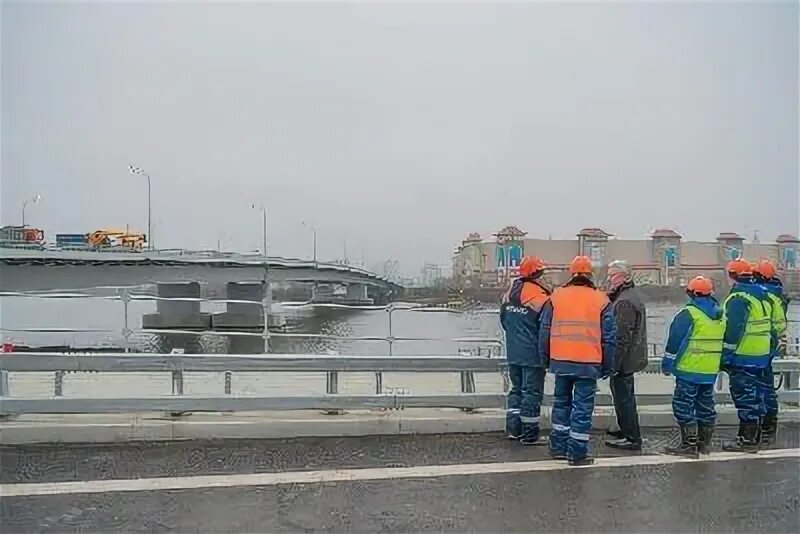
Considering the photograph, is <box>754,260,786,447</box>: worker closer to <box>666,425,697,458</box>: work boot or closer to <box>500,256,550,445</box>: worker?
<box>666,425,697,458</box>: work boot

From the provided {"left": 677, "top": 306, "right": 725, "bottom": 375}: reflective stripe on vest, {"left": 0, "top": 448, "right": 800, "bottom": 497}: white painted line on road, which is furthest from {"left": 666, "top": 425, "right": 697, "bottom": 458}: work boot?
{"left": 677, "top": 306, "right": 725, "bottom": 375}: reflective stripe on vest

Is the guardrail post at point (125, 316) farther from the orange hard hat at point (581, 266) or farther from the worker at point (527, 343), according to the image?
the orange hard hat at point (581, 266)

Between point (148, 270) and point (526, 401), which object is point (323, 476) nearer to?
point (526, 401)

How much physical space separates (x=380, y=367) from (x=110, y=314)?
21.9 ft

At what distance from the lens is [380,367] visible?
856cm

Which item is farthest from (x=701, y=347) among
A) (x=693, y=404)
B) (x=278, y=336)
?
(x=278, y=336)

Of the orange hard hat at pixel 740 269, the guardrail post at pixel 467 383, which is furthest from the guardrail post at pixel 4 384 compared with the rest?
the orange hard hat at pixel 740 269

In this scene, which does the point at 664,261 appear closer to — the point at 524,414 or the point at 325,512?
the point at 524,414

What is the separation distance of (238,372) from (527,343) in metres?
2.92

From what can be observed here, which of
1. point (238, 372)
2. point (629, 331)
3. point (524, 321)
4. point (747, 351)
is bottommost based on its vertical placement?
point (238, 372)

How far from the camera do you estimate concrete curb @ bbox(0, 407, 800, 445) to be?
25.1 feet

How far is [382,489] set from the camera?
6.38 meters

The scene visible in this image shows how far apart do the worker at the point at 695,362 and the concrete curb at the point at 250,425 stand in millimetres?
1041

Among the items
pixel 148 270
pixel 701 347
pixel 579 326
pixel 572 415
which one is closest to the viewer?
pixel 579 326
